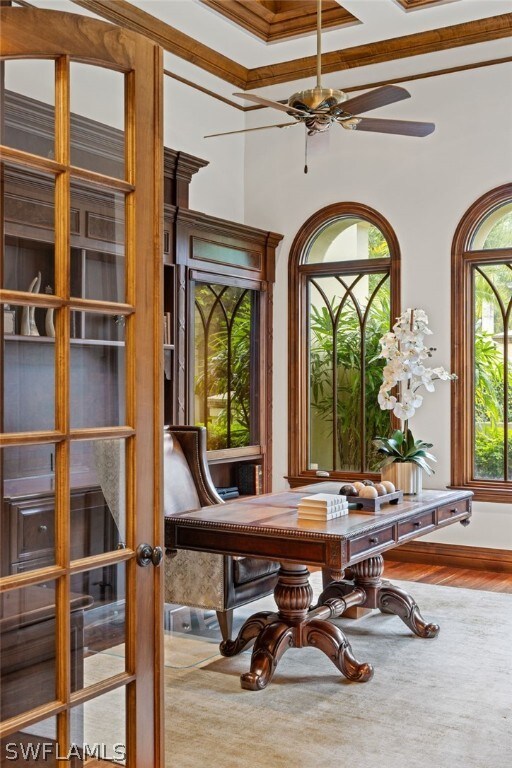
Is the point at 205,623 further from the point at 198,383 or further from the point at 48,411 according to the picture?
the point at 48,411

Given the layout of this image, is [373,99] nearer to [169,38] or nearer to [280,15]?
[280,15]

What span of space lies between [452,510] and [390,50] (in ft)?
11.8

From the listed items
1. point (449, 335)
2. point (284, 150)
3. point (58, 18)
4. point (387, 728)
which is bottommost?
point (387, 728)

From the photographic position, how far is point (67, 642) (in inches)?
75.1

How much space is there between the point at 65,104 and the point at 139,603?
1.21 metres

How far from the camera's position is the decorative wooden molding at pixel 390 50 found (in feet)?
18.6

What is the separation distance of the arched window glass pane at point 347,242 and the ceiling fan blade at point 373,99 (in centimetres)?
248

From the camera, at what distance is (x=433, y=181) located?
6.12m

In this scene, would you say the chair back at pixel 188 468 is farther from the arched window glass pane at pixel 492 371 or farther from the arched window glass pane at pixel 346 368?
the arched window glass pane at pixel 492 371

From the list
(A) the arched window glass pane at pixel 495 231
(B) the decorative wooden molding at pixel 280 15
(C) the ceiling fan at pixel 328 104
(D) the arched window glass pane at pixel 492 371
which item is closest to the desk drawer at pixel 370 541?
(C) the ceiling fan at pixel 328 104

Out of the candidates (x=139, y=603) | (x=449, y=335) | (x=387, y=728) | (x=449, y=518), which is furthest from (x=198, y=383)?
(x=139, y=603)

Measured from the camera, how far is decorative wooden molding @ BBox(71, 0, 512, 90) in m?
5.44

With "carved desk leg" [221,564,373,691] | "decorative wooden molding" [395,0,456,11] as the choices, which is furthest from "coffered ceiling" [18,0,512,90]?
"carved desk leg" [221,564,373,691]

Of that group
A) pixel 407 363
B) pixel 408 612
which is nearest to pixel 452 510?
Answer: pixel 408 612
